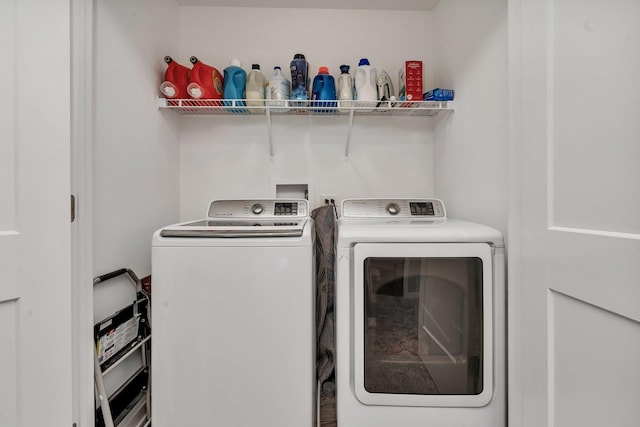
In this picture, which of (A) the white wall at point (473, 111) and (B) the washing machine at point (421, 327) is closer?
(B) the washing machine at point (421, 327)

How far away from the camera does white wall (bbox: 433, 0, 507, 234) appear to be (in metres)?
1.27

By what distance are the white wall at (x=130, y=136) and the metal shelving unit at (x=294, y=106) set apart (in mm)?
167

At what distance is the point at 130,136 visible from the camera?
1402 mm

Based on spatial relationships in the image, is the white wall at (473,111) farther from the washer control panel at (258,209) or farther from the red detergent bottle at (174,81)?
the red detergent bottle at (174,81)

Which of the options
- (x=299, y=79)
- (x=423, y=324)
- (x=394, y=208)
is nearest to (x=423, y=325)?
(x=423, y=324)

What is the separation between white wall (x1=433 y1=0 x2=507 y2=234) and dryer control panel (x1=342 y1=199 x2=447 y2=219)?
163 mm

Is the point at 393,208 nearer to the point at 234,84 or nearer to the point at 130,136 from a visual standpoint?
the point at 234,84

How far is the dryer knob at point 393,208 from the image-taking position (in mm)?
1616

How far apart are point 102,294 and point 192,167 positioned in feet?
3.28

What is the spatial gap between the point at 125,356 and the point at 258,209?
3.02 ft

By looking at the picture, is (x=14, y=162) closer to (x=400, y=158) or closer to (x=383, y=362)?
(x=383, y=362)

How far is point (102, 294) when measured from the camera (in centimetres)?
121

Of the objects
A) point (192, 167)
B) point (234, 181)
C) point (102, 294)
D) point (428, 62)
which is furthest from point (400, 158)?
point (102, 294)

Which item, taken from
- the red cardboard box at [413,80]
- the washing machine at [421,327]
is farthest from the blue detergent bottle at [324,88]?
the washing machine at [421,327]
